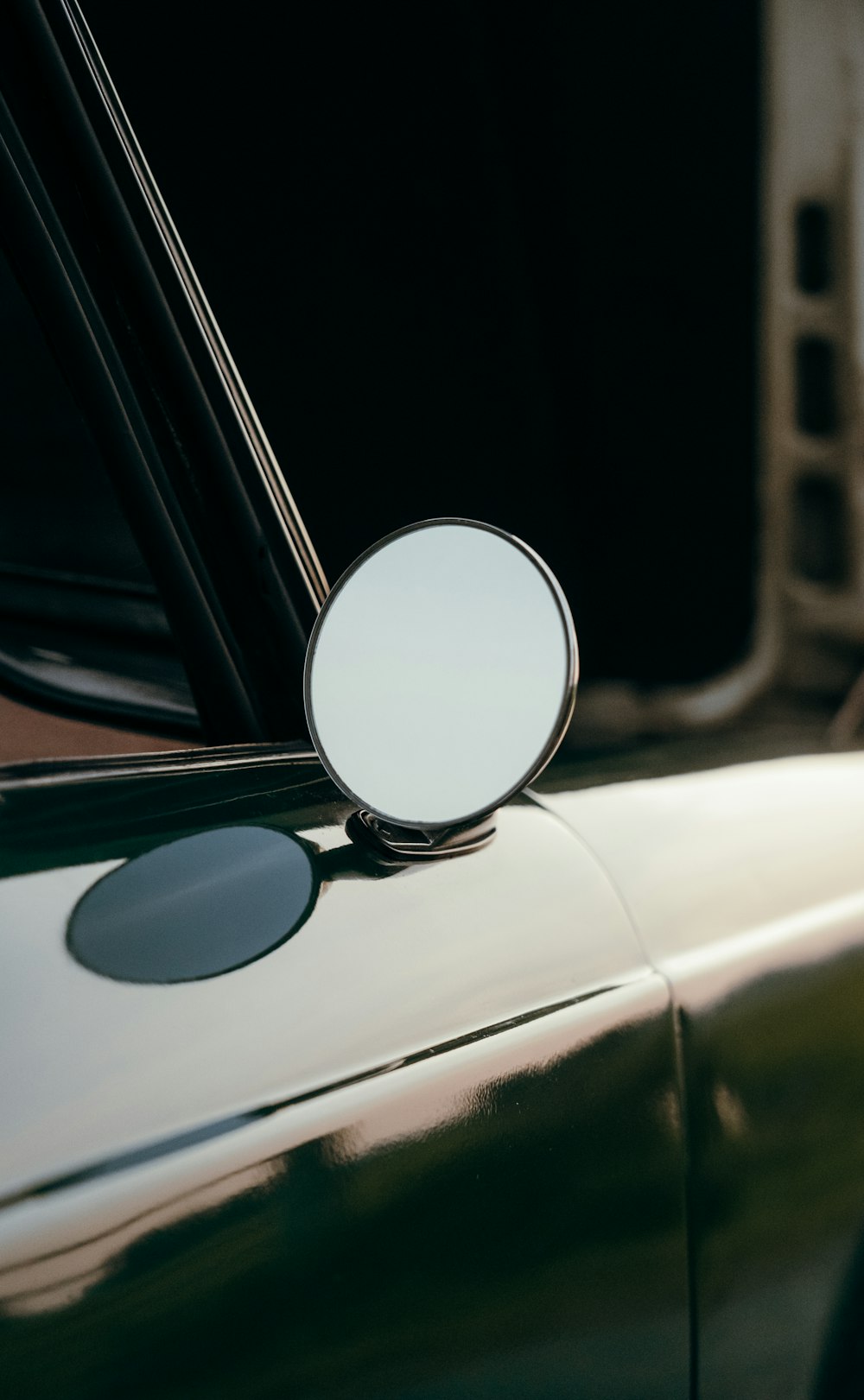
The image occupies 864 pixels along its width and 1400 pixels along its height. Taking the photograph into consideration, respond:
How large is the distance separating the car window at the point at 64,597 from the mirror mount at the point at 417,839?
1.22 feet

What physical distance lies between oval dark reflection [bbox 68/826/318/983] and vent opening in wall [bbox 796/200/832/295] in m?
1.19

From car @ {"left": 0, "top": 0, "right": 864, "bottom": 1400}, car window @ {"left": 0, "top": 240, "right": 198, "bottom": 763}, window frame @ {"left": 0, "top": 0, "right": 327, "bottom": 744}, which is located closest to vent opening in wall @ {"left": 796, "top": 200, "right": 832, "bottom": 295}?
car @ {"left": 0, "top": 0, "right": 864, "bottom": 1400}

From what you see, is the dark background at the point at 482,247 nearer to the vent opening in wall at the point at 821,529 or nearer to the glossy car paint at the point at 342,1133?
the vent opening in wall at the point at 821,529

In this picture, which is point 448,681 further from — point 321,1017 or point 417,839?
point 321,1017

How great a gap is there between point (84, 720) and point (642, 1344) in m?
0.96

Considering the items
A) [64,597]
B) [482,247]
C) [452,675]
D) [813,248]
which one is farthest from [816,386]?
[64,597]

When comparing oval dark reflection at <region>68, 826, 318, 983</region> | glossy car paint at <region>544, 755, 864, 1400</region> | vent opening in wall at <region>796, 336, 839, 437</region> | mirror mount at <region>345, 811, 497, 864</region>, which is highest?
oval dark reflection at <region>68, 826, 318, 983</region>

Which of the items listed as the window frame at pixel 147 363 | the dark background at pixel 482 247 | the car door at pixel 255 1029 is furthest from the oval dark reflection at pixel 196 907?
the dark background at pixel 482 247

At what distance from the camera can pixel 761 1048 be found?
43.6 inches

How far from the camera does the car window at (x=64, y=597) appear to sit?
4.54ft

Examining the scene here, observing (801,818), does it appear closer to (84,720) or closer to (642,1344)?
(642,1344)

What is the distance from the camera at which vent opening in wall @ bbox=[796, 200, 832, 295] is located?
165 centimetres

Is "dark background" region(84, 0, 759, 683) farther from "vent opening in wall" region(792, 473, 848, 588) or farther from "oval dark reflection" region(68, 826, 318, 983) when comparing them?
"oval dark reflection" region(68, 826, 318, 983)

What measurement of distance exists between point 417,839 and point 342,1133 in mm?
293
